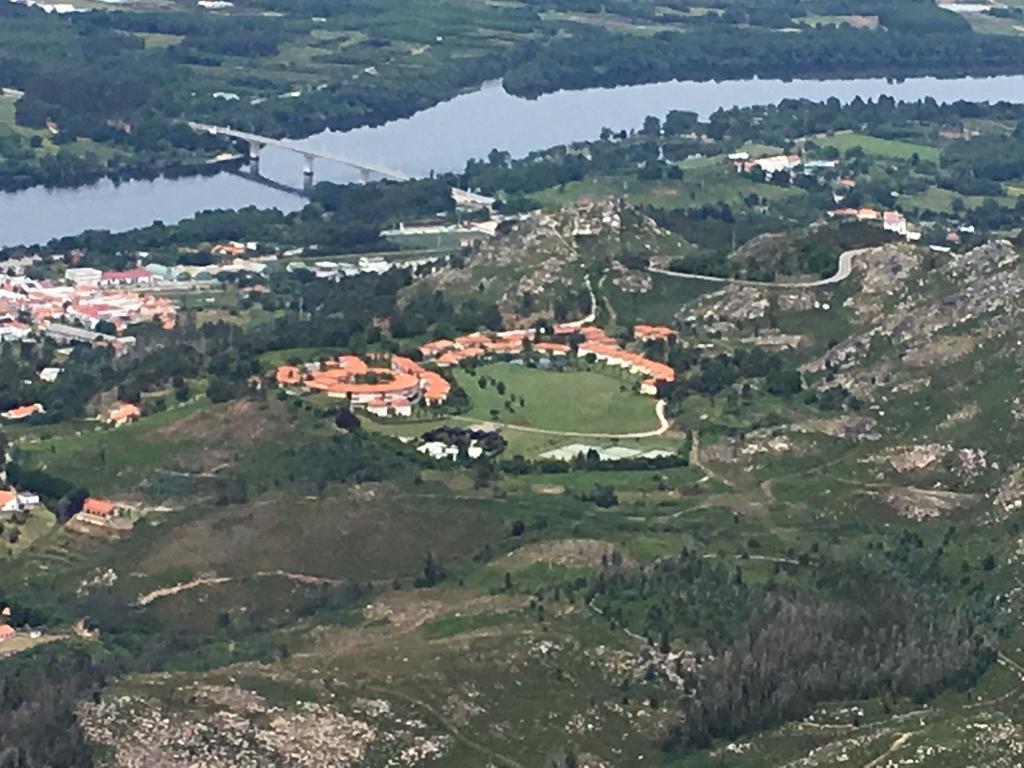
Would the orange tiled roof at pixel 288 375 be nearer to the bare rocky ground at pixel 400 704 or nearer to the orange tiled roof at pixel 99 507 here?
the orange tiled roof at pixel 99 507

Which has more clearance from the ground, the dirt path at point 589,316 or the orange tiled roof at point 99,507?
the dirt path at point 589,316

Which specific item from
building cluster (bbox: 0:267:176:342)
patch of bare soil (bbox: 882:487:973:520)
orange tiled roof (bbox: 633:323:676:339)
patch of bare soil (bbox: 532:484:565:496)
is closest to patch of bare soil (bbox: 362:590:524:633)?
patch of bare soil (bbox: 532:484:565:496)

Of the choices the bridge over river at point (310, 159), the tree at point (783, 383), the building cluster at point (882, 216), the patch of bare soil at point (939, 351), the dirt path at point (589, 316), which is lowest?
the bridge over river at point (310, 159)

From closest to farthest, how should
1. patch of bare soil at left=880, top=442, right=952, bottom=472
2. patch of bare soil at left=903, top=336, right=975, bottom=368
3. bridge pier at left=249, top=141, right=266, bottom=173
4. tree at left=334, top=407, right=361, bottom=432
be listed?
1. patch of bare soil at left=880, top=442, right=952, bottom=472
2. tree at left=334, top=407, right=361, bottom=432
3. patch of bare soil at left=903, top=336, right=975, bottom=368
4. bridge pier at left=249, top=141, right=266, bottom=173

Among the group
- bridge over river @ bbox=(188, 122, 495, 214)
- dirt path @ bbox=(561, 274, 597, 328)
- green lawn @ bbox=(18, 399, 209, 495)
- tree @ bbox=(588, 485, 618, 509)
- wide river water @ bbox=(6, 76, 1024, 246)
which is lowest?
wide river water @ bbox=(6, 76, 1024, 246)

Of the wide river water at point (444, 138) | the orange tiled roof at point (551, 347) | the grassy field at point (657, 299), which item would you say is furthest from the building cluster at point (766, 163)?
the orange tiled roof at point (551, 347)

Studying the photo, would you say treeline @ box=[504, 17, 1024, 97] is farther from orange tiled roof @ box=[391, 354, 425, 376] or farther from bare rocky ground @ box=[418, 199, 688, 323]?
orange tiled roof @ box=[391, 354, 425, 376]

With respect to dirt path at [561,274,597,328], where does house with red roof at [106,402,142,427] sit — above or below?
below

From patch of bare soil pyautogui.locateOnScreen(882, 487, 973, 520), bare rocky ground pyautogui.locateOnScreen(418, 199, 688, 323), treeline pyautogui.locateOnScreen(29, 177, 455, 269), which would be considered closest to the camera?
patch of bare soil pyautogui.locateOnScreen(882, 487, 973, 520)
